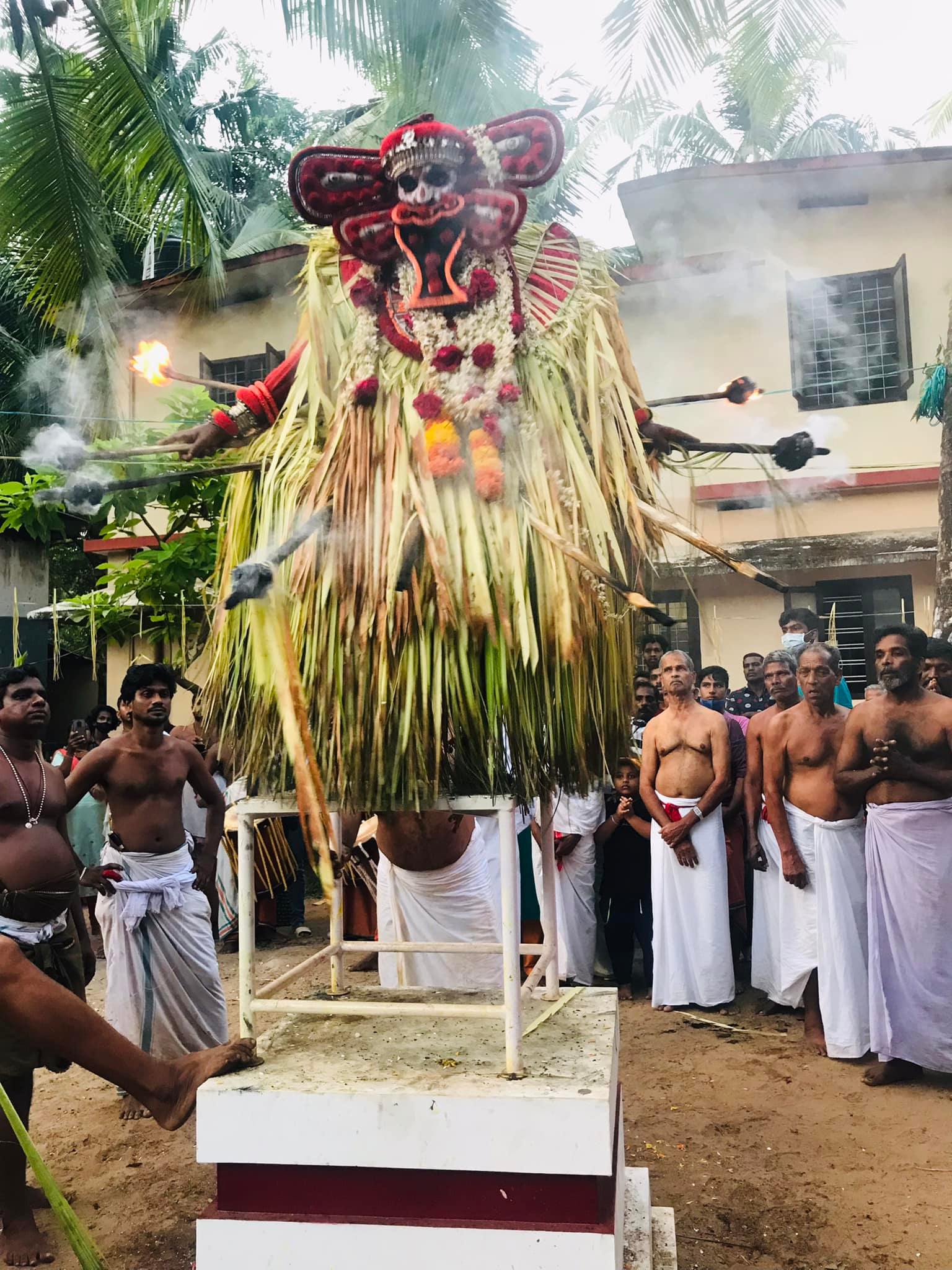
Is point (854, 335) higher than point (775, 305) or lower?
lower

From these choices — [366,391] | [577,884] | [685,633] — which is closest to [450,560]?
[366,391]

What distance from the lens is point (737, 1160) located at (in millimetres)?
4023

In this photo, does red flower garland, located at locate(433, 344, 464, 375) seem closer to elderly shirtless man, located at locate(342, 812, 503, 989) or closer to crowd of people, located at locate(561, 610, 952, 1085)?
elderly shirtless man, located at locate(342, 812, 503, 989)

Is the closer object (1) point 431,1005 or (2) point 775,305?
(1) point 431,1005

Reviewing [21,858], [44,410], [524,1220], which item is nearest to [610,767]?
[524,1220]

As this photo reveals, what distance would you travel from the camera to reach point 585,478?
2.46 metres

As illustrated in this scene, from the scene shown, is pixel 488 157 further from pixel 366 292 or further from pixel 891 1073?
pixel 891 1073

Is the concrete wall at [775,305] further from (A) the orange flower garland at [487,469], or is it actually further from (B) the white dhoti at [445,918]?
(A) the orange flower garland at [487,469]

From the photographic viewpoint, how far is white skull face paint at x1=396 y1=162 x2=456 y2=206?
2.44 m

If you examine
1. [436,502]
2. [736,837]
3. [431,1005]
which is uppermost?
[436,502]

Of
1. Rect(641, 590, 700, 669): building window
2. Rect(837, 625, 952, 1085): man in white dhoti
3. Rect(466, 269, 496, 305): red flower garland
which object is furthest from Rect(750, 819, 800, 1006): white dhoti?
Rect(466, 269, 496, 305): red flower garland

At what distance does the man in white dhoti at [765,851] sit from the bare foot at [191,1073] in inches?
152

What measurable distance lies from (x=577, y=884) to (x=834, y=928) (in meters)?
1.73

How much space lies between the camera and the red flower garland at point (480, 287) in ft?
8.21
